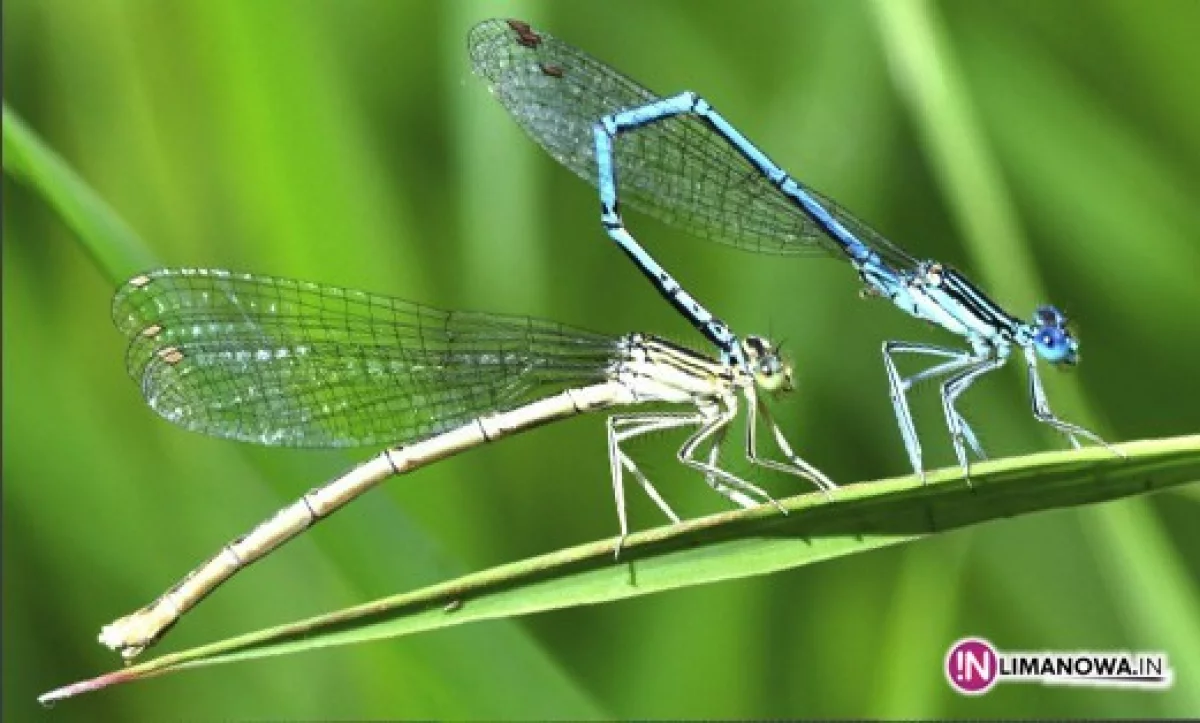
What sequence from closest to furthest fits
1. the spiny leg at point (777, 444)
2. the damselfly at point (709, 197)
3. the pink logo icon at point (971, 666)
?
the spiny leg at point (777, 444) < the damselfly at point (709, 197) < the pink logo icon at point (971, 666)

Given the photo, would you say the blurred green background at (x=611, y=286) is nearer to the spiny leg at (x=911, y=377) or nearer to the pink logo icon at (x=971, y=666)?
the pink logo icon at (x=971, y=666)

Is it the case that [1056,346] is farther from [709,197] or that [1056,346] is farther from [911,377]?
[709,197]

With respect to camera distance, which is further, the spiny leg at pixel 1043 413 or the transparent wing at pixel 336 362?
the transparent wing at pixel 336 362

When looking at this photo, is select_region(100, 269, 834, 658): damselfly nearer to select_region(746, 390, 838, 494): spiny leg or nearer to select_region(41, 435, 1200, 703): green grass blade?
select_region(746, 390, 838, 494): spiny leg

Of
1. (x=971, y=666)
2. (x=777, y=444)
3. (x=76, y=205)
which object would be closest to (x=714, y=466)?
(x=777, y=444)

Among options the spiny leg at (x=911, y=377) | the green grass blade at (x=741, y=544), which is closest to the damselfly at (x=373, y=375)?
the spiny leg at (x=911, y=377)

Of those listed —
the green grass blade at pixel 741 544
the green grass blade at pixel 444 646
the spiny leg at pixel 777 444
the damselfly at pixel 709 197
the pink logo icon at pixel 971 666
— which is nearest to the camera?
the green grass blade at pixel 741 544

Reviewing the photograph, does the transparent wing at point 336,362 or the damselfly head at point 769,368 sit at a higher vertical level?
the transparent wing at point 336,362

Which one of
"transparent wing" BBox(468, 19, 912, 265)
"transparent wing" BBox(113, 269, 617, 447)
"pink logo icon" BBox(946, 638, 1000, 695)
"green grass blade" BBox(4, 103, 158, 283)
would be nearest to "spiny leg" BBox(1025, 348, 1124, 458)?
"transparent wing" BBox(468, 19, 912, 265)

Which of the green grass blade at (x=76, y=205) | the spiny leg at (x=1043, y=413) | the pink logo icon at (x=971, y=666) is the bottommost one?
the pink logo icon at (x=971, y=666)
